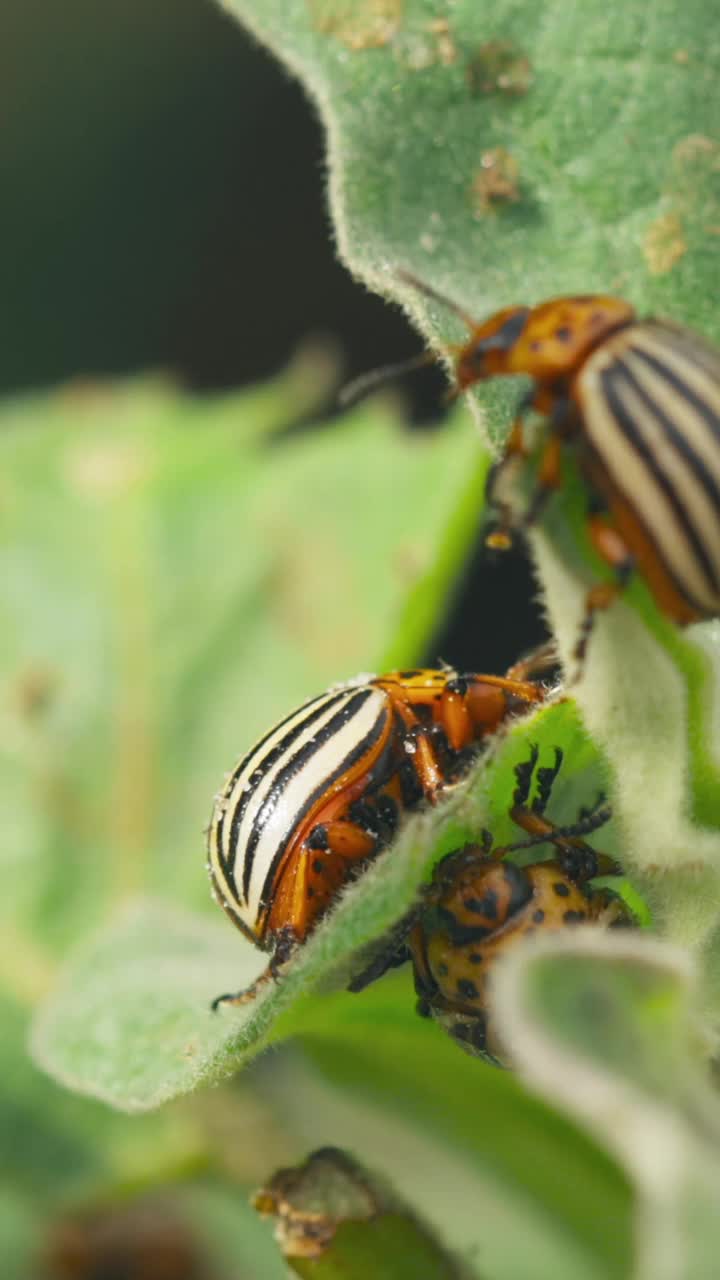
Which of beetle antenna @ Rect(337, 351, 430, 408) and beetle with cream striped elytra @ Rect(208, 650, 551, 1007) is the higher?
beetle antenna @ Rect(337, 351, 430, 408)

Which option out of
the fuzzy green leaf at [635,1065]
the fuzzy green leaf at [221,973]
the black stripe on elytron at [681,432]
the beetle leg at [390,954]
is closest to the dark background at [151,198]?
the fuzzy green leaf at [221,973]

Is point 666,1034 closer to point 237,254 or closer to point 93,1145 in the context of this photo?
point 93,1145

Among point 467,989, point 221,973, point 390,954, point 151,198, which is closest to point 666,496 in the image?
point 467,989

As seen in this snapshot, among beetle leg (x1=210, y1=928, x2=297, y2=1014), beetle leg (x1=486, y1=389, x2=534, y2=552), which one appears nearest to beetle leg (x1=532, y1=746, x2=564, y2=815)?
beetle leg (x1=486, y1=389, x2=534, y2=552)

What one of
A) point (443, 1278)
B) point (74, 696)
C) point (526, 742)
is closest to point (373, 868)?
point (526, 742)

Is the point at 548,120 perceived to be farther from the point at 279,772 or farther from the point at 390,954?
the point at 390,954

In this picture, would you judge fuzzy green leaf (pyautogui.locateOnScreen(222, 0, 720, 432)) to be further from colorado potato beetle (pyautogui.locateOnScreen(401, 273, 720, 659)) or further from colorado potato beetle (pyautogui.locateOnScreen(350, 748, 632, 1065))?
colorado potato beetle (pyautogui.locateOnScreen(350, 748, 632, 1065))

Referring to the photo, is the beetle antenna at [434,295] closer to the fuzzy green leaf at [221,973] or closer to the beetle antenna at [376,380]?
the beetle antenna at [376,380]
